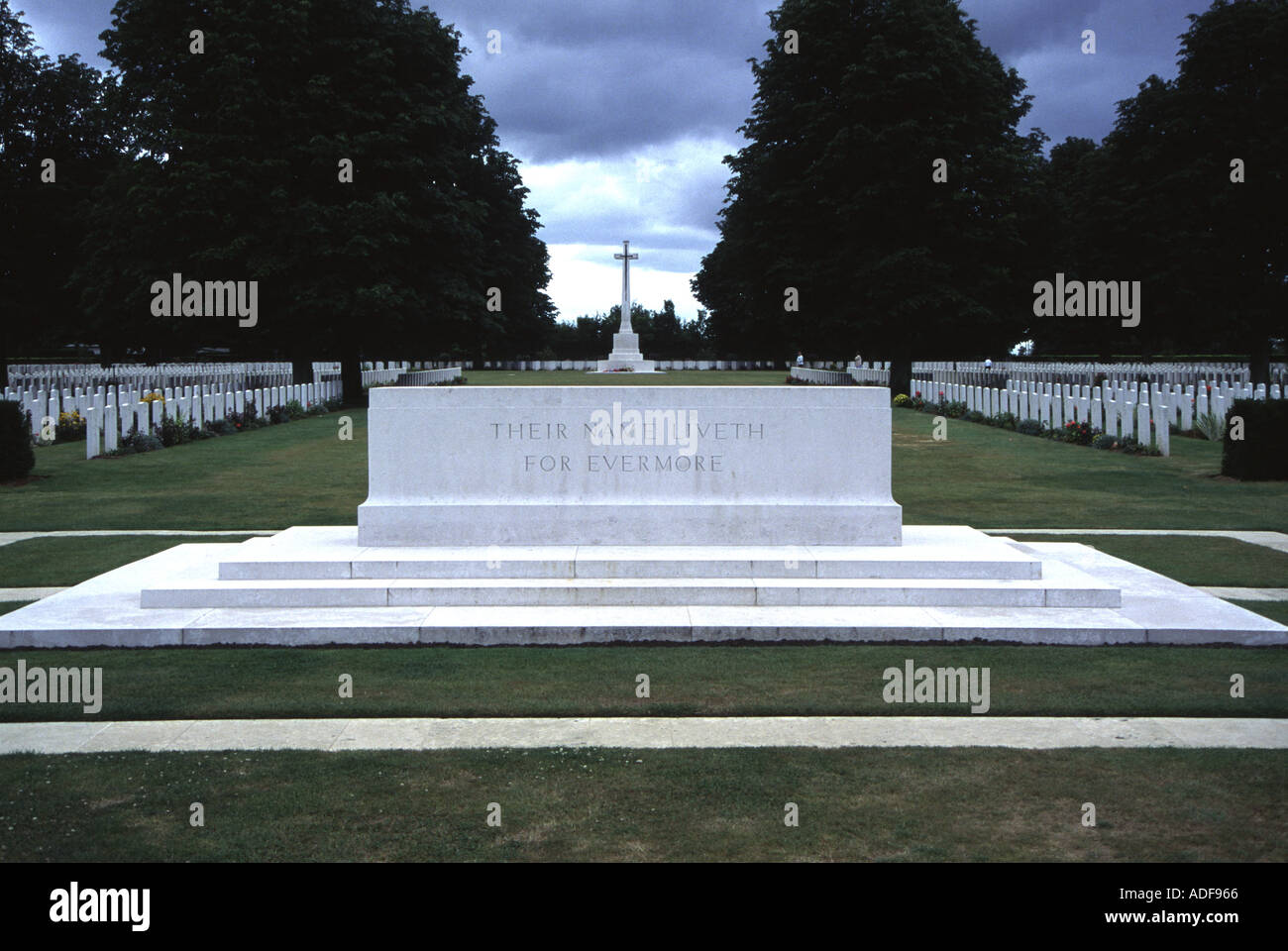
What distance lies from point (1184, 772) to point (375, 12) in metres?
33.8

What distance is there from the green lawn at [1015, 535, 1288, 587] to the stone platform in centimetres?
67

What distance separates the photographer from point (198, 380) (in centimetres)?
3806

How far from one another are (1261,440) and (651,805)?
14.3m

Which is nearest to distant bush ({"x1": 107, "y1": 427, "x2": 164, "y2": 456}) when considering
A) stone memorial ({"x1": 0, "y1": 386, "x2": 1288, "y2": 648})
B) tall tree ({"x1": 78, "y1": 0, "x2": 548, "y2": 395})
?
tall tree ({"x1": 78, "y1": 0, "x2": 548, "y2": 395})

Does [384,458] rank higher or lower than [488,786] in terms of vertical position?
higher

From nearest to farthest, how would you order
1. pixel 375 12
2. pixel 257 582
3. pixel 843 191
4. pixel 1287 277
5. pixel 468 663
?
pixel 468 663, pixel 257 582, pixel 375 12, pixel 843 191, pixel 1287 277

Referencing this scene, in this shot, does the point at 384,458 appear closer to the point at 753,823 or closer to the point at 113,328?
the point at 753,823

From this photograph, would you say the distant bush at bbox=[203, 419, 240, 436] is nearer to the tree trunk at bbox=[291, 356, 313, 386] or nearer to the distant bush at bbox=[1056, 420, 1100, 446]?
the tree trunk at bbox=[291, 356, 313, 386]

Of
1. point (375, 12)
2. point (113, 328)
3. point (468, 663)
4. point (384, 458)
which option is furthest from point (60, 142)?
point (468, 663)

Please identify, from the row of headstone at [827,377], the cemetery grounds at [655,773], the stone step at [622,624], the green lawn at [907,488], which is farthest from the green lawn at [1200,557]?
the row of headstone at [827,377]

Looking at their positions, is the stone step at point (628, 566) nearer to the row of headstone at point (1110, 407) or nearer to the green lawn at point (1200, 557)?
the green lawn at point (1200, 557)

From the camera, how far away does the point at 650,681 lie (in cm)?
661

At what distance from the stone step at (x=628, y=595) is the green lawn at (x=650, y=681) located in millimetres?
756

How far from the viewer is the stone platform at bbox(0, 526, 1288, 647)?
7.53m
